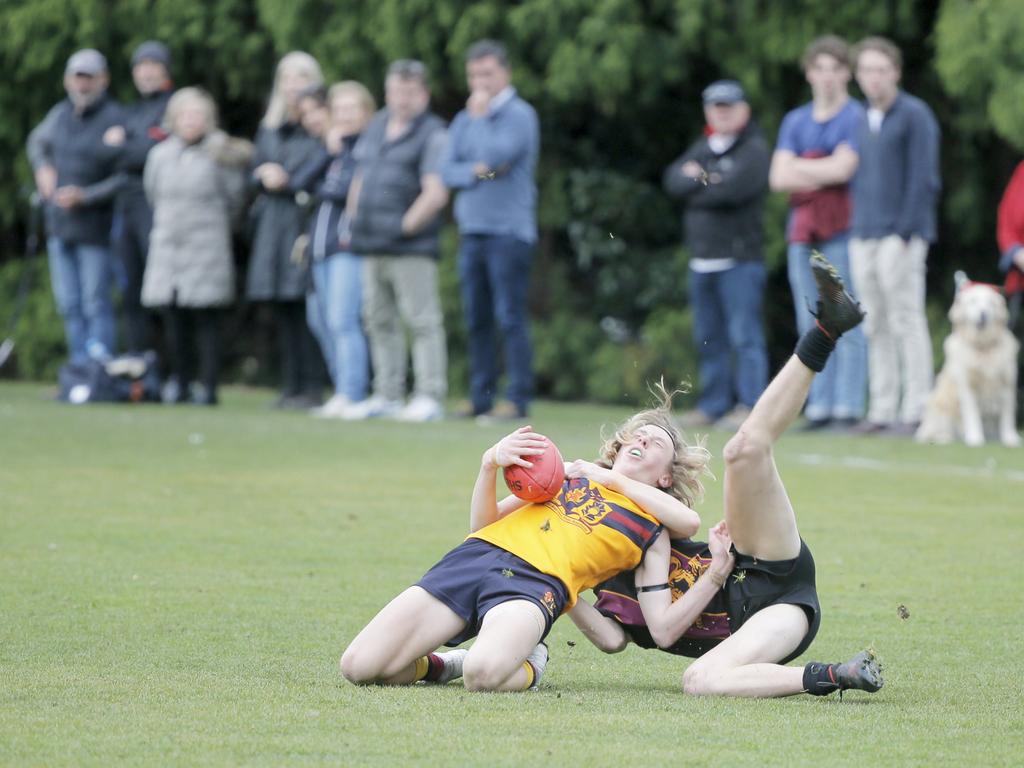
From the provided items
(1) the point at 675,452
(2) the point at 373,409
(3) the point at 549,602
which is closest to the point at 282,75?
(2) the point at 373,409

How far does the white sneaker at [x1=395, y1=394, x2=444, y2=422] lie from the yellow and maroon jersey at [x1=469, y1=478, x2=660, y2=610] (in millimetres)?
7712

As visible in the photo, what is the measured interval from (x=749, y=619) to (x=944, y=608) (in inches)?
52.6

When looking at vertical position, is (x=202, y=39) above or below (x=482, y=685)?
above

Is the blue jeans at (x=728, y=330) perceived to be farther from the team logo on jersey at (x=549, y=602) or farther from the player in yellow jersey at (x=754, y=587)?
the team logo on jersey at (x=549, y=602)

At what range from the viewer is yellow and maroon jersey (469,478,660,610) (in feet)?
16.5

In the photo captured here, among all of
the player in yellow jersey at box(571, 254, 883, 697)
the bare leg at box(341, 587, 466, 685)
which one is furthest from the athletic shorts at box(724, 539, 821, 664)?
the bare leg at box(341, 587, 466, 685)

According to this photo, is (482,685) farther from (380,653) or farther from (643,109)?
(643,109)

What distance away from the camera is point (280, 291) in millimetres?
13914

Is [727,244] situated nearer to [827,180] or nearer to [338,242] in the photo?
[827,180]

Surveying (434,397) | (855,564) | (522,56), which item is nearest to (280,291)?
(434,397)

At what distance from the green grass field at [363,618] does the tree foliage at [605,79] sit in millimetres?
4673

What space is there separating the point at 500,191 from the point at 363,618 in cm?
716

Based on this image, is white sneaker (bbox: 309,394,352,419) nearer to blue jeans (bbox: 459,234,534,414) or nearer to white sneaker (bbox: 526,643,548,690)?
blue jeans (bbox: 459,234,534,414)

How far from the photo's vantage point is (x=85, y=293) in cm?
1462
